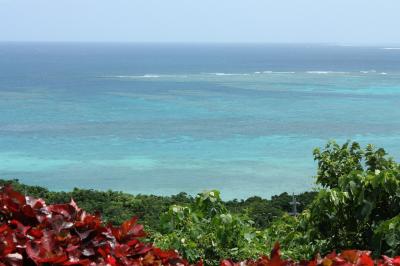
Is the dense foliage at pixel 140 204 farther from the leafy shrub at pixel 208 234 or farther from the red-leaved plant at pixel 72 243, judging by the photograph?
the red-leaved plant at pixel 72 243

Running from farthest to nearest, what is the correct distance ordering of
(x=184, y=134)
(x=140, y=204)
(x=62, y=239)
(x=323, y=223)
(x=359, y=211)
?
(x=184, y=134), (x=140, y=204), (x=323, y=223), (x=359, y=211), (x=62, y=239)

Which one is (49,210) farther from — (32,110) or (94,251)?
(32,110)

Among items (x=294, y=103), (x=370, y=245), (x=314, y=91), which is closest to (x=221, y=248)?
(x=370, y=245)

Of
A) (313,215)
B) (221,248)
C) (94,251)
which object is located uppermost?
(94,251)

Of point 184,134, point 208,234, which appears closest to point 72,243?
point 208,234

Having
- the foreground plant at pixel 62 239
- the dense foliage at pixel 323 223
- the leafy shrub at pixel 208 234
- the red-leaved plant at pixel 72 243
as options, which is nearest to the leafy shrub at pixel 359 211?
the dense foliage at pixel 323 223

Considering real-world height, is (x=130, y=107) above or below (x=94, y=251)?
below

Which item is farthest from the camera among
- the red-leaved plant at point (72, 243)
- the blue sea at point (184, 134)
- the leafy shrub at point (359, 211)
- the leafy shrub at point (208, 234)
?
the blue sea at point (184, 134)

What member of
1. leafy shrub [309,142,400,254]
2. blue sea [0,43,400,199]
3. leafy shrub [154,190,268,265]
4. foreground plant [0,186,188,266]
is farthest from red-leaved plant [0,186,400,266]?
blue sea [0,43,400,199]

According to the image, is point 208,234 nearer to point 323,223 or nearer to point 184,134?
point 323,223

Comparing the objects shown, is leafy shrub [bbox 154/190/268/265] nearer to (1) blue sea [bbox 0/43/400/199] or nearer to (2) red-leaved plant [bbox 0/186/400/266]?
(2) red-leaved plant [bbox 0/186/400/266]

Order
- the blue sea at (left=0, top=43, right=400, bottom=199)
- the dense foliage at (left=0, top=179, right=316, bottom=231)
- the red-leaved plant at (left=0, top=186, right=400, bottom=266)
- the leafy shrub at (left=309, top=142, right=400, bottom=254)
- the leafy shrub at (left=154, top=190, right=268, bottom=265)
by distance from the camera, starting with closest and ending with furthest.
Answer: the red-leaved plant at (left=0, top=186, right=400, bottom=266)
the leafy shrub at (left=309, top=142, right=400, bottom=254)
the leafy shrub at (left=154, top=190, right=268, bottom=265)
the dense foliage at (left=0, top=179, right=316, bottom=231)
the blue sea at (left=0, top=43, right=400, bottom=199)
